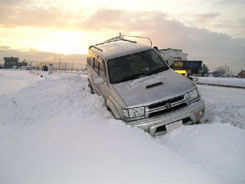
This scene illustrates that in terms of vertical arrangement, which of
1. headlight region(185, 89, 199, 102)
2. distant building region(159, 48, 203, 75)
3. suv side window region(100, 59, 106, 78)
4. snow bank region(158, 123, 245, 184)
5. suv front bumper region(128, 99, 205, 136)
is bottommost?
snow bank region(158, 123, 245, 184)

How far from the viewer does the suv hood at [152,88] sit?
11.8 feet

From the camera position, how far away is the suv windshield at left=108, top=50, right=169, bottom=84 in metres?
4.51

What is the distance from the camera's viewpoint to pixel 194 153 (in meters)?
2.75

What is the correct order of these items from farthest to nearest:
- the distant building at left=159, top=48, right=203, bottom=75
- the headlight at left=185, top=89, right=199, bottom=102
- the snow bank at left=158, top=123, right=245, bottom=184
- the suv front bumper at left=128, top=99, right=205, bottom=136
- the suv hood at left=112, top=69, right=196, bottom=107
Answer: the distant building at left=159, top=48, right=203, bottom=75 → the headlight at left=185, top=89, right=199, bottom=102 → the suv hood at left=112, top=69, right=196, bottom=107 → the suv front bumper at left=128, top=99, right=205, bottom=136 → the snow bank at left=158, top=123, right=245, bottom=184

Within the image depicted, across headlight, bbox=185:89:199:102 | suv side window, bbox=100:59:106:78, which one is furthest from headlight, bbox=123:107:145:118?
suv side window, bbox=100:59:106:78

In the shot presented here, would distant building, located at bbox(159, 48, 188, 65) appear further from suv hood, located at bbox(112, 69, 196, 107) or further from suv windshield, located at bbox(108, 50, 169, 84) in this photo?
suv hood, located at bbox(112, 69, 196, 107)

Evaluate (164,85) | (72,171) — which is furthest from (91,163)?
(164,85)

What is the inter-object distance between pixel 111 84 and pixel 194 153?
2372 millimetres

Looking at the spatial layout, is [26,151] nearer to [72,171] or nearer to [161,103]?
[72,171]

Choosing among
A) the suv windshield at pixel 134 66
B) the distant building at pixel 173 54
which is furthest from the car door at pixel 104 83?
the distant building at pixel 173 54

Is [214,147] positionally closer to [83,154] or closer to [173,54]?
[83,154]

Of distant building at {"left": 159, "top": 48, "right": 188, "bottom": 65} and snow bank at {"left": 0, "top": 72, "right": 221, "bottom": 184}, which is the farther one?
distant building at {"left": 159, "top": 48, "right": 188, "bottom": 65}

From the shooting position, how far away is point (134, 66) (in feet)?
15.5

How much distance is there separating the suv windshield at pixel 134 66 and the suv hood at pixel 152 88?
0.21 m
